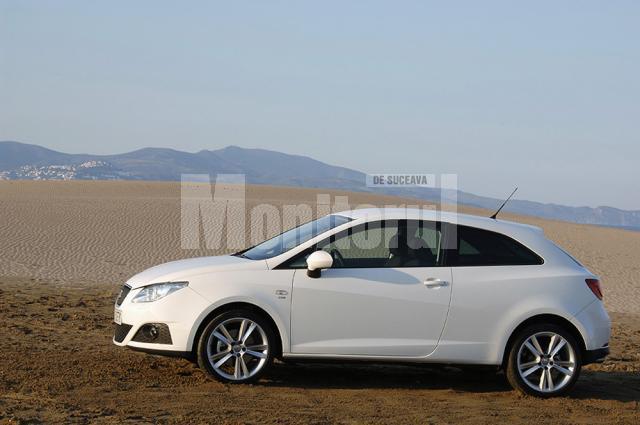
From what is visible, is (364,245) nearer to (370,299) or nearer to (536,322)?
(370,299)

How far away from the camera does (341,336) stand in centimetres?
877

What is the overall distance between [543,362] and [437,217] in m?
1.64

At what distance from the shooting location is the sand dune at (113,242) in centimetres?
2566

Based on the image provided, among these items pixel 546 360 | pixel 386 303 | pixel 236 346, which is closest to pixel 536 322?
pixel 546 360

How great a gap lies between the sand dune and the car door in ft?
43.4

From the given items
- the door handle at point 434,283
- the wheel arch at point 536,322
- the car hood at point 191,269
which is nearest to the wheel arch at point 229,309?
the car hood at point 191,269

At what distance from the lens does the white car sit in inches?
340

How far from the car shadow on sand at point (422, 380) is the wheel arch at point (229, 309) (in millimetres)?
505

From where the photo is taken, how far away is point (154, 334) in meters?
8.65

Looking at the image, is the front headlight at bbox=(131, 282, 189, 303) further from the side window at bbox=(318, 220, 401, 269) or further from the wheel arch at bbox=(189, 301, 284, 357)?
the side window at bbox=(318, 220, 401, 269)

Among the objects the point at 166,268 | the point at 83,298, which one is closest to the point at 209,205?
the point at 83,298

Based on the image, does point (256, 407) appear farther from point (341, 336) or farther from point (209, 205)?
point (209, 205)

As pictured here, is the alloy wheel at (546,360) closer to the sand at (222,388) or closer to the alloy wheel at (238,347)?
the sand at (222,388)

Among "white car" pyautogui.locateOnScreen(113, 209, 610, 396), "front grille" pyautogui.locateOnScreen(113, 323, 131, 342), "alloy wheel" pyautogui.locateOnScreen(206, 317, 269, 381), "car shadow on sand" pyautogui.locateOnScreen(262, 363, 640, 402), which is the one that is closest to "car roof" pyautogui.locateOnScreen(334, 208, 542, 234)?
"white car" pyautogui.locateOnScreen(113, 209, 610, 396)
